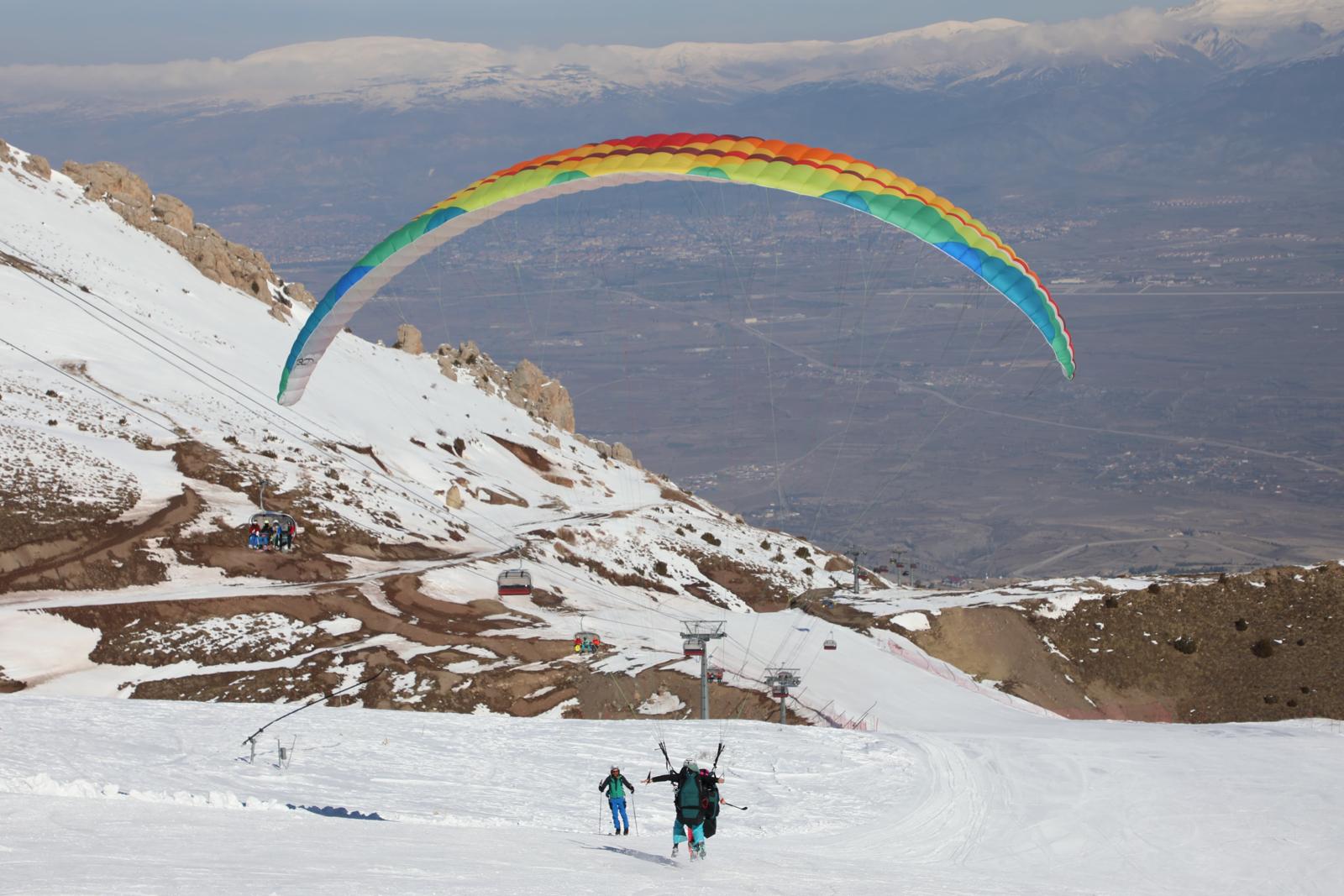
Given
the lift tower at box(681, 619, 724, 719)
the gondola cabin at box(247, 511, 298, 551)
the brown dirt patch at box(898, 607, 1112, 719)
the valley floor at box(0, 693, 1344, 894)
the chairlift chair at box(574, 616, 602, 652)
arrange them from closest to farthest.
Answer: the valley floor at box(0, 693, 1344, 894), the lift tower at box(681, 619, 724, 719), the chairlift chair at box(574, 616, 602, 652), the gondola cabin at box(247, 511, 298, 551), the brown dirt patch at box(898, 607, 1112, 719)

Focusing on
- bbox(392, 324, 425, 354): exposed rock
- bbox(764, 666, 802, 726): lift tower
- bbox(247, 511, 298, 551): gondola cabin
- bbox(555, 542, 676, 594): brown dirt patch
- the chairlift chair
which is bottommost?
bbox(764, 666, 802, 726): lift tower

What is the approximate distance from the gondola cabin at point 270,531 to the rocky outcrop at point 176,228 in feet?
169

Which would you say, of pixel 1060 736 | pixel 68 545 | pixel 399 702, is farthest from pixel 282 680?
pixel 1060 736

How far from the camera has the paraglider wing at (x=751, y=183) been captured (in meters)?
24.6

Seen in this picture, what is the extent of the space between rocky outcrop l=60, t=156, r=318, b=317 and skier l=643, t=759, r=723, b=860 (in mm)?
83642

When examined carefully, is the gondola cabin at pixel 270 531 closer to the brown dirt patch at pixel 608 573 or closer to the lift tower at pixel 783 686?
the brown dirt patch at pixel 608 573

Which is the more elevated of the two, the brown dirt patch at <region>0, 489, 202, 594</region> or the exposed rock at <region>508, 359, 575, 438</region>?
the exposed rock at <region>508, 359, 575, 438</region>

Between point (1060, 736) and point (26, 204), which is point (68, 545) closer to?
point (1060, 736)

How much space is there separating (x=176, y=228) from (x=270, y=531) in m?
58.7

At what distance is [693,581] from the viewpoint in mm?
66500

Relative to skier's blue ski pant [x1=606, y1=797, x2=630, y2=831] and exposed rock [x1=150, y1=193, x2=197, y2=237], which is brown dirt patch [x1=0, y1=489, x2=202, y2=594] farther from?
exposed rock [x1=150, y1=193, x2=197, y2=237]

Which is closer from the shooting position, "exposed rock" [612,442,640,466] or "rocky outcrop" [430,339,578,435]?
"exposed rock" [612,442,640,466]

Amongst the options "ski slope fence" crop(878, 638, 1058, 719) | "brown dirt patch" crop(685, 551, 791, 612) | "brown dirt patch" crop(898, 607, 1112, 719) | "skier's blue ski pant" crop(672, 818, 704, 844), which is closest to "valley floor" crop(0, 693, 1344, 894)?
"skier's blue ski pant" crop(672, 818, 704, 844)

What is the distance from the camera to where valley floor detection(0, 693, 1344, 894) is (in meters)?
16.5
